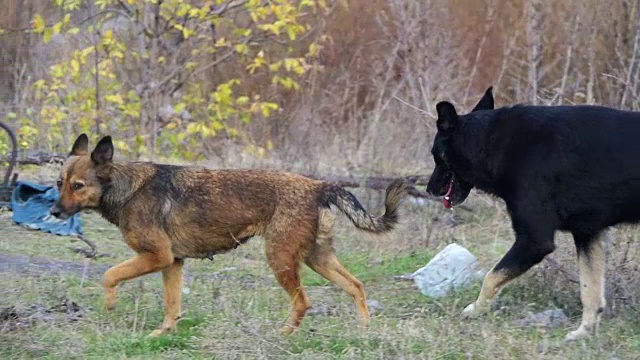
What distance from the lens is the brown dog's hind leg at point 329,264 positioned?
711 cm

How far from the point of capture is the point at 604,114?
23.8ft

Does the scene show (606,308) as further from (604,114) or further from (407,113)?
(407,113)

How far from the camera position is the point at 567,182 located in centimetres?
718

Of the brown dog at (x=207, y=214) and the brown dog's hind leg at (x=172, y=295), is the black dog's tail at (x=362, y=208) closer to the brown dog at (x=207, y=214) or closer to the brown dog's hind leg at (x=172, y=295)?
the brown dog at (x=207, y=214)

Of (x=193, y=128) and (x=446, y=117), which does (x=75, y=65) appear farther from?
(x=446, y=117)

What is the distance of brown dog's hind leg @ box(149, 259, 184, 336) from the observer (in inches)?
273

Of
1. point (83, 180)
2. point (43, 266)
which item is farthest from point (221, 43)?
point (83, 180)

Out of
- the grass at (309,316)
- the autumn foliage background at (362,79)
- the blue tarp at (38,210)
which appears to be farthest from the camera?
the autumn foliage background at (362,79)

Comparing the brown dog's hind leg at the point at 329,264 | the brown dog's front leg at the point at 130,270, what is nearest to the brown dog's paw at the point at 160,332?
the brown dog's front leg at the point at 130,270

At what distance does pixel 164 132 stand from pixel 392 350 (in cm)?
1023

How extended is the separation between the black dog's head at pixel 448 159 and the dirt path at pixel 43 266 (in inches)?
118

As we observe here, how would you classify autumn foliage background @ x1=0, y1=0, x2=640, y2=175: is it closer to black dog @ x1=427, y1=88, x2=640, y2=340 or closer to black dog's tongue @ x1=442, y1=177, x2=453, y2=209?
black dog's tongue @ x1=442, y1=177, x2=453, y2=209

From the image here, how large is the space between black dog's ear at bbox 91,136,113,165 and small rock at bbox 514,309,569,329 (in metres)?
3.10

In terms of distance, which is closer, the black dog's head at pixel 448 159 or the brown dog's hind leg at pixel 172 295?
the brown dog's hind leg at pixel 172 295
